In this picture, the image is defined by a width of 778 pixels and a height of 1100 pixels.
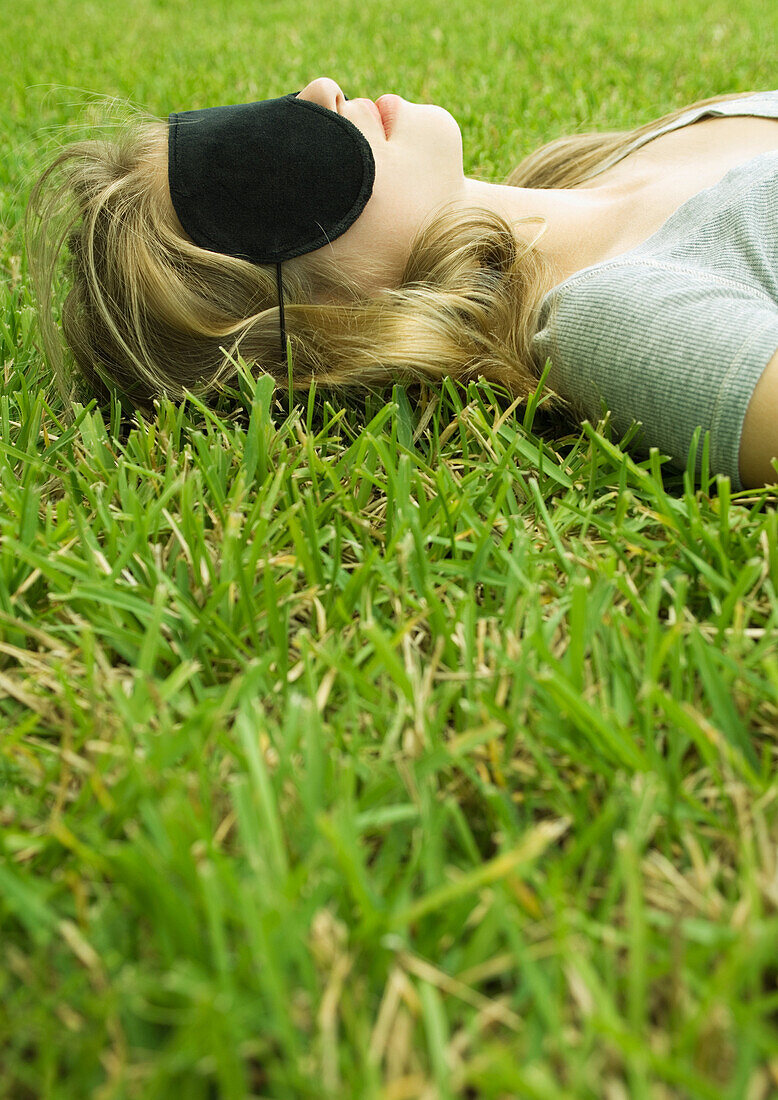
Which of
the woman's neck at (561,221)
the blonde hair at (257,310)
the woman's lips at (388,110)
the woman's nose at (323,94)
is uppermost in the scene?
the woman's nose at (323,94)

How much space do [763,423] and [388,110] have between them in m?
1.12

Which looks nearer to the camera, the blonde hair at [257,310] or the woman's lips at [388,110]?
the blonde hair at [257,310]

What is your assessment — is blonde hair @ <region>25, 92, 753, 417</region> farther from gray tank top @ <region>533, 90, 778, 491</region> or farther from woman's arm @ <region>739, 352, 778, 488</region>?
woman's arm @ <region>739, 352, 778, 488</region>

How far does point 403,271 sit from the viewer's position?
1.91 meters

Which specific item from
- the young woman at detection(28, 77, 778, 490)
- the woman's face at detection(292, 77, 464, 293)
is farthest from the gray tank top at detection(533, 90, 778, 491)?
the woman's face at detection(292, 77, 464, 293)

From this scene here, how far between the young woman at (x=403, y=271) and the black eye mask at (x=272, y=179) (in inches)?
0.6

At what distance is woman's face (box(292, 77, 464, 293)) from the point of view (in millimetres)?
1849

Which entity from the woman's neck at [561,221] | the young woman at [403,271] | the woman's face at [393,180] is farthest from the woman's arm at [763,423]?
the woman's face at [393,180]

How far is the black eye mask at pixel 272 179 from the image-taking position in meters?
1.76

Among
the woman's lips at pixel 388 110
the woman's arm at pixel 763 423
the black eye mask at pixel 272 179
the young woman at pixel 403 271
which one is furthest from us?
the woman's lips at pixel 388 110

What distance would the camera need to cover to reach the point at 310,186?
1.77 metres

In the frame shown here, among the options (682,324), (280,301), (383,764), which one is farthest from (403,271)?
(383,764)

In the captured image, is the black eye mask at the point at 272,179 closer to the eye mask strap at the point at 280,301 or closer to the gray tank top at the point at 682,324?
the eye mask strap at the point at 280,301

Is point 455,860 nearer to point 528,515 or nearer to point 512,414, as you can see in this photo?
point 528,515
